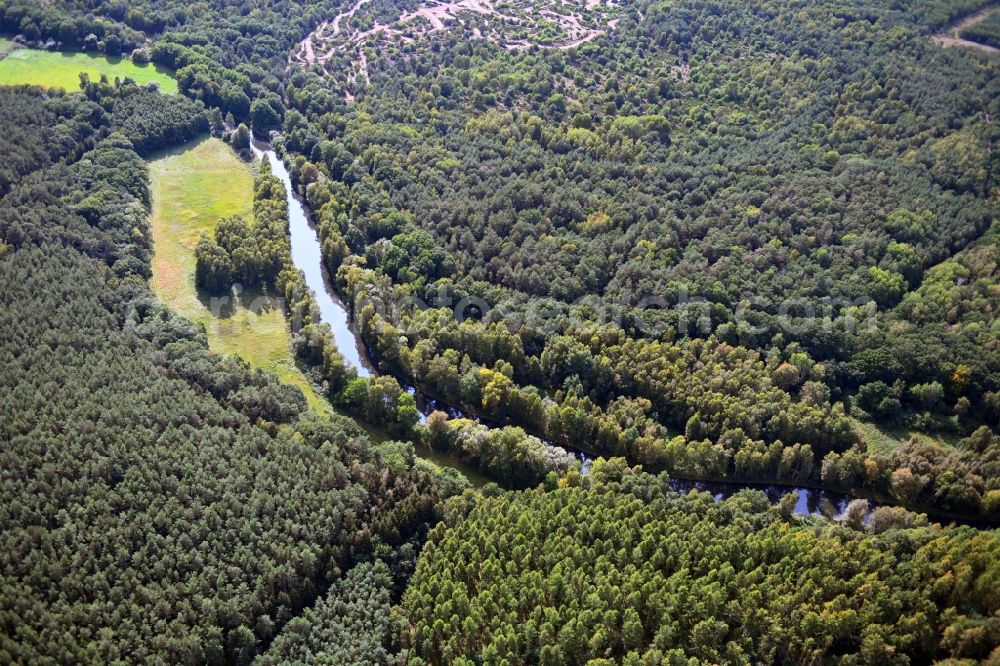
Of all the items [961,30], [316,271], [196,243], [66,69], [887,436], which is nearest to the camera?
[887,436]

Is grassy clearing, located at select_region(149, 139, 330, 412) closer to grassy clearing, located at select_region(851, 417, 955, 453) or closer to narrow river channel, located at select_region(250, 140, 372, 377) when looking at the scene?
narrow river channel, located at select_region(250, 140, 372, 377)

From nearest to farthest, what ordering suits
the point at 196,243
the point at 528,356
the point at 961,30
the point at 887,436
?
the point at 887,436 < the point at 528,356 < the point at 196,243 < the point at 961,30

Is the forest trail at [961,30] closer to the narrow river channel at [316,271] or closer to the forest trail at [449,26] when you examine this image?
the forest trail at [449,26]

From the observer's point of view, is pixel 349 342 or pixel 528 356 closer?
pixel 528 356

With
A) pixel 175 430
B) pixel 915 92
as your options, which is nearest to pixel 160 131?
pixel 175 430

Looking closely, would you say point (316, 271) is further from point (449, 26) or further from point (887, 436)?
point (449, 26)

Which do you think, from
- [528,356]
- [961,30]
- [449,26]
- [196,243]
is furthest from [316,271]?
[961,30]

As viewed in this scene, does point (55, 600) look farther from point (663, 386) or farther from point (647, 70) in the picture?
point (647, 70)

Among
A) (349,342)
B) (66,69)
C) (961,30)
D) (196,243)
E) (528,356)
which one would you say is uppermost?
(961,30)

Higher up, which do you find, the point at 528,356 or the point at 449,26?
the point at 449,26
